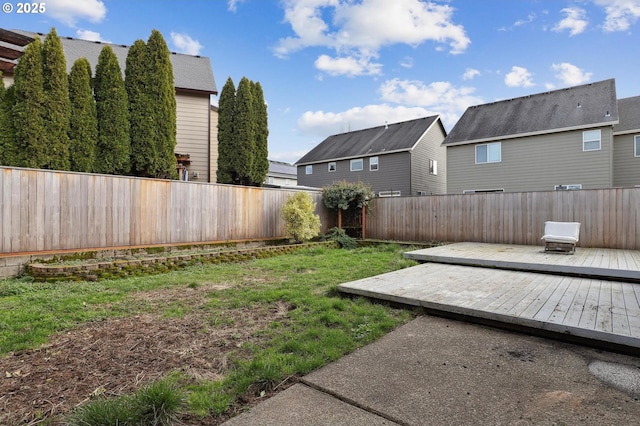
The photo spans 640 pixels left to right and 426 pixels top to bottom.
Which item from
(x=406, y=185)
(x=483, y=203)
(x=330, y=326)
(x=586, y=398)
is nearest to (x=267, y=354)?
(x=330, y=326)

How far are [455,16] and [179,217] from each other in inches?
414

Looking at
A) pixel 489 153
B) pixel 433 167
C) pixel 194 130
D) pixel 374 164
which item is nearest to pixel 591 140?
pixel 489 153

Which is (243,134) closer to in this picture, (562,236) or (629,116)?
(562,236)

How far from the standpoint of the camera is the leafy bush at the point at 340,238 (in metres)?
10.6

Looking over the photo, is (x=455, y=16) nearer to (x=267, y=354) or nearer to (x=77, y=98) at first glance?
(x=77, y=98)

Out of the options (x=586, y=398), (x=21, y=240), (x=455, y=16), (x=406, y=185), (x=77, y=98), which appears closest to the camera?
(x=586, y=398)

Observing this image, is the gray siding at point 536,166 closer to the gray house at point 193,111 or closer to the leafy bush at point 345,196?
the leafy bush at point 345,196

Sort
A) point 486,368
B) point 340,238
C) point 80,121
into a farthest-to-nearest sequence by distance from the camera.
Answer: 1. point 340,238
2. point 80,121
3. point 486,368

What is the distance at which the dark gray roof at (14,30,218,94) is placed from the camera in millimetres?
12109

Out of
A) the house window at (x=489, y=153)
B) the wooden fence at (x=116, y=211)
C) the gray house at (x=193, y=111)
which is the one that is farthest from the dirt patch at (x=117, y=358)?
the house window at (x=489, y=153)

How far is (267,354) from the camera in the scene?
2.68 meters

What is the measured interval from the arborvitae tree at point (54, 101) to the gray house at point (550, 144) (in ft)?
48.8

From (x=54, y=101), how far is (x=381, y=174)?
15.1 metres

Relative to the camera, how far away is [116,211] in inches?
269
